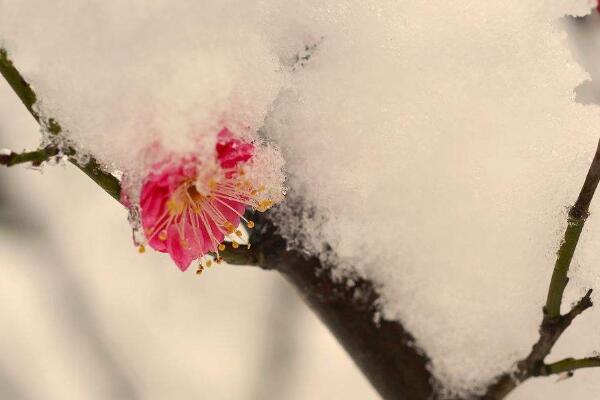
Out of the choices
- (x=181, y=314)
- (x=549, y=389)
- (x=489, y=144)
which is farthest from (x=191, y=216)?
(x=181, y=314)

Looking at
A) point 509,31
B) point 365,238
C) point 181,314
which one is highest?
point 181,314

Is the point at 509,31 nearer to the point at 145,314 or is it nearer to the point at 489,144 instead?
the point at 489,144

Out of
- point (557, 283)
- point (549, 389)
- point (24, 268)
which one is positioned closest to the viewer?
point (557, 283)

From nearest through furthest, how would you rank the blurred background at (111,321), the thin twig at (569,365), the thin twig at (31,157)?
the thin twig at (31,157) < the thin twig at (569,365) < the blurred background at (111,321)

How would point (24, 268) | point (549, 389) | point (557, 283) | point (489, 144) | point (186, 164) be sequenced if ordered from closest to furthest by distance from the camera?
point (186, 164), point (557, 283), point (489, 144), point (549, 389), point (24, 268)

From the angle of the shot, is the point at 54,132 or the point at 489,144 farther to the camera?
the point at 489,144

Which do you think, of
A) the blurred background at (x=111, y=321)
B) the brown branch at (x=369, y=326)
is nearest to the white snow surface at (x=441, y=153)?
the brown branch at (x=369, y=326)

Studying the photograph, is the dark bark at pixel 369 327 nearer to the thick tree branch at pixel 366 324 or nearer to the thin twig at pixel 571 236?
the thick tree branch at pixel 366 324
